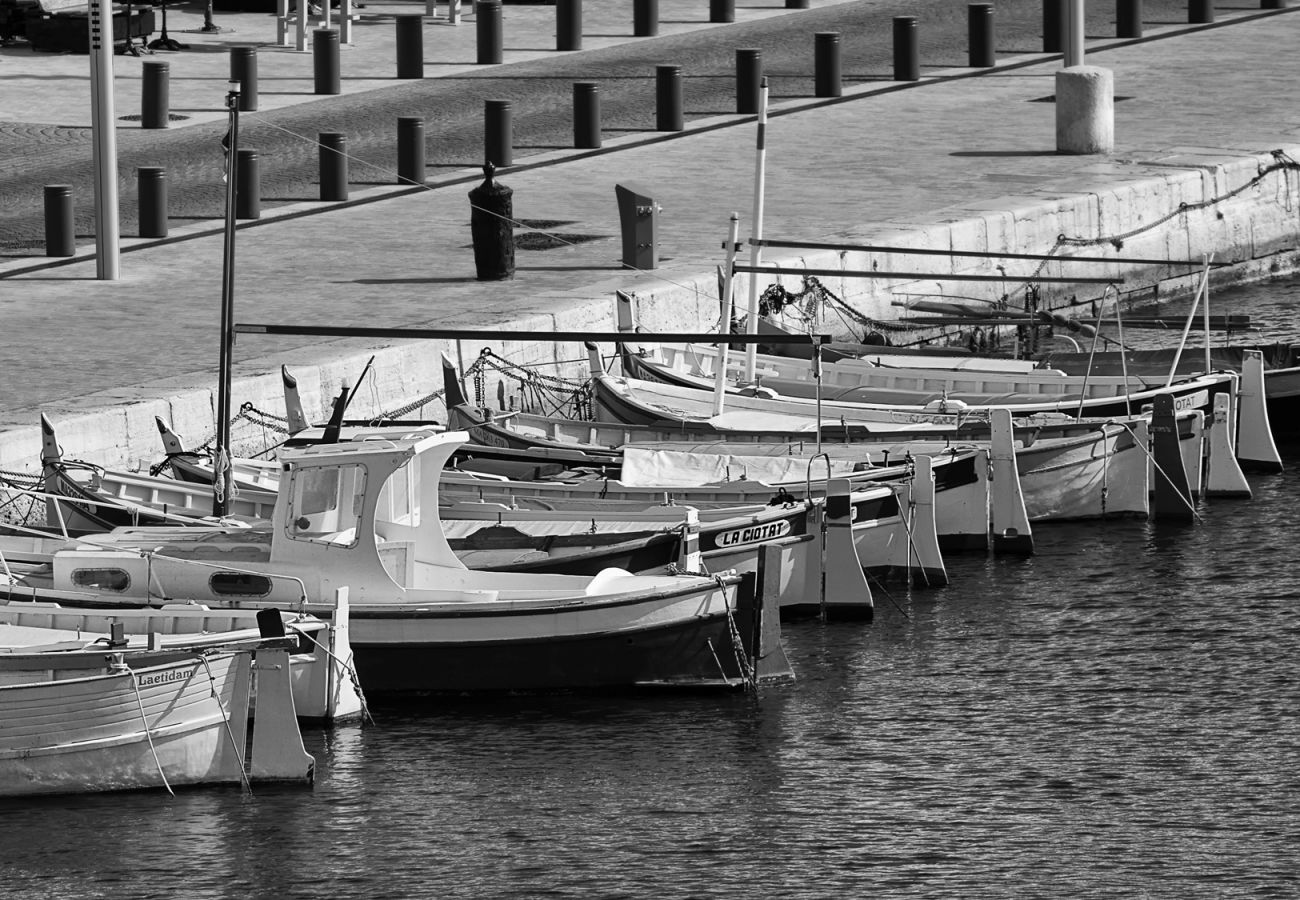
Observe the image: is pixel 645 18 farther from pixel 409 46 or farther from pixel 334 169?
pixel 334 169

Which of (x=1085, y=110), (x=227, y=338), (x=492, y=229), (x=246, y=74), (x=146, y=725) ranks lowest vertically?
(x=146, y=725)

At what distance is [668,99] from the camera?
105 ft

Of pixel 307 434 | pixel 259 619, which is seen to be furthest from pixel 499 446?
pixel 259 619

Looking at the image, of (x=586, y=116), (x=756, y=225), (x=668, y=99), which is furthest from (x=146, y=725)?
(x=668, y=99)

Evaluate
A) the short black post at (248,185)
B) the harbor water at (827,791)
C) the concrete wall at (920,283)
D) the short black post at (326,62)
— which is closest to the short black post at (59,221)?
the short black post at (248,185)

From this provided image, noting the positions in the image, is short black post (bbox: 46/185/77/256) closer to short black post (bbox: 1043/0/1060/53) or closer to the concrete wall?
the concrete wall

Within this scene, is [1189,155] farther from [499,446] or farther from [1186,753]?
[1186,753]

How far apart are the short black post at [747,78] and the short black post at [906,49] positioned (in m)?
2.52

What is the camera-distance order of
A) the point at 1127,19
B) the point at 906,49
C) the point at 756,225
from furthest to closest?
the point at 1127,19
the point at 906,49
the point at 756,225

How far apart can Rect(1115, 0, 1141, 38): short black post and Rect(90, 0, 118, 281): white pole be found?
19.0m

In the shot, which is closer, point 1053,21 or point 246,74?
point 246,74

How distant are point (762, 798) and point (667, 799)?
0.53m

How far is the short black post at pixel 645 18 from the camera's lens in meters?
38.1

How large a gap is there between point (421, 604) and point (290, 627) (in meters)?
1.22
